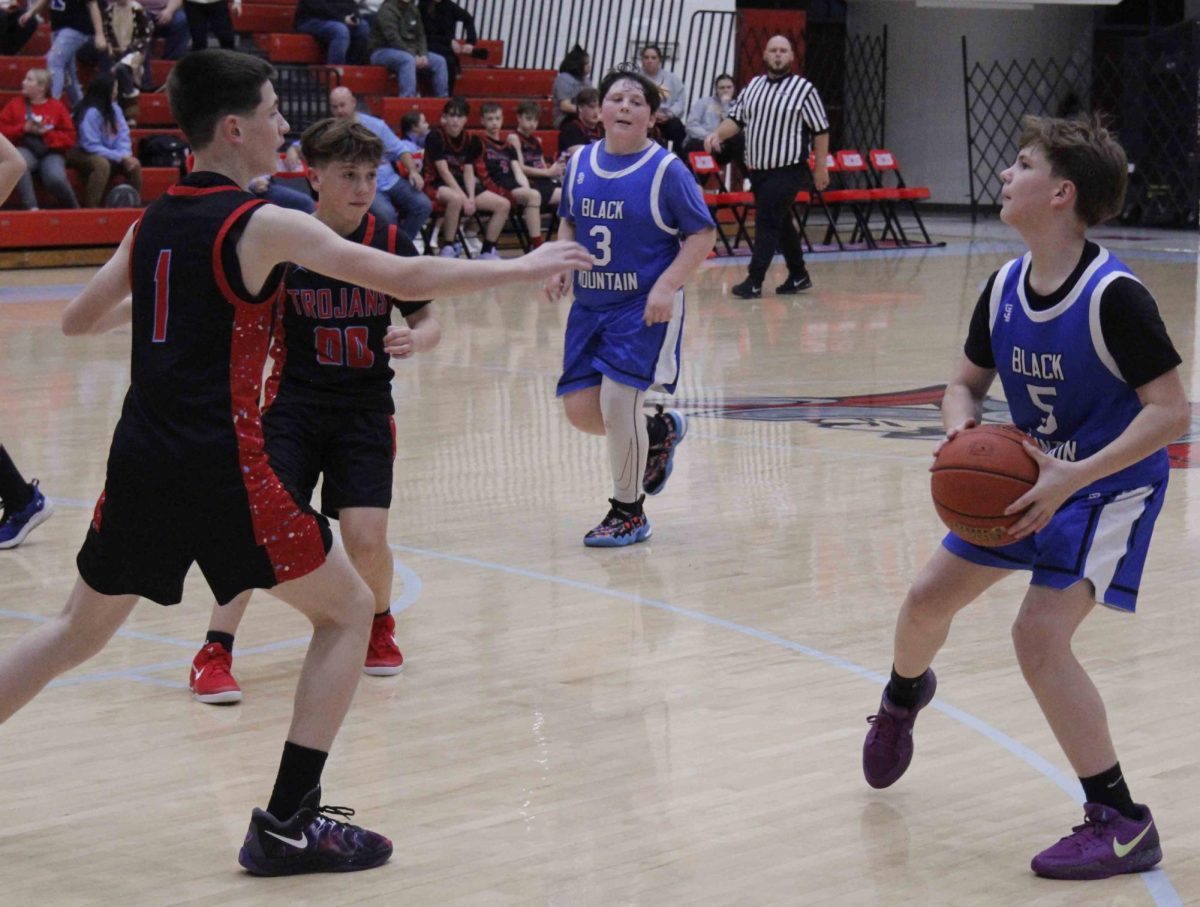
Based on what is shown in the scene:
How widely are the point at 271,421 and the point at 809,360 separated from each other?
6.31 m

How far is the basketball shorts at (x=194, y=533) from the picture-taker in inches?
125

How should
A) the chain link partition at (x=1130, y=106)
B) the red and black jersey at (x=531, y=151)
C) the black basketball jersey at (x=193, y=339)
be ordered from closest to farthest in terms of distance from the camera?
1. the black basketball jersey at (x=193, y=339)
2. the red and black jersey at (x=531, y=151)
3. the chain link partition at (x=1130, y=106)

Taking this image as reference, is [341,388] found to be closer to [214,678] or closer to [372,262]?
[214,678]

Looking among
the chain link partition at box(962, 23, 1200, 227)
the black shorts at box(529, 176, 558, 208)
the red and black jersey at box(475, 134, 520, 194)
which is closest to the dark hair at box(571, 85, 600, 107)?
the black shorts at box(529, 176, 558, 208)

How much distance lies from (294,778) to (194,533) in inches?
19.2

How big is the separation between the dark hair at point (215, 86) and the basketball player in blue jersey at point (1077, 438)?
4.76 feet

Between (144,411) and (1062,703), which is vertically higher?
(144,411)

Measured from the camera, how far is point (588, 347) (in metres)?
6.23

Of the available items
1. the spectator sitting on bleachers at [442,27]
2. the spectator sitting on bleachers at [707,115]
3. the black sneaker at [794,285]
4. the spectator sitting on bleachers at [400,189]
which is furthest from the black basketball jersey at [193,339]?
the spectator sitting on bleachers at [707,115]

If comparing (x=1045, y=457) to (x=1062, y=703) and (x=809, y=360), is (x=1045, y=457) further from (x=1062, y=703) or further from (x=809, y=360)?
(x=809, y=360)

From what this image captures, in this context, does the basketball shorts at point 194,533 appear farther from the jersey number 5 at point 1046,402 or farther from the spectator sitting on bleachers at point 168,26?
the spectator sitting on bleachers at point 168,26

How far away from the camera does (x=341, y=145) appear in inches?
173

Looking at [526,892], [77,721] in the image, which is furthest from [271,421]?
[526,892]

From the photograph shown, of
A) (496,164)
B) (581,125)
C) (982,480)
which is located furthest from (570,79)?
(982,480)
